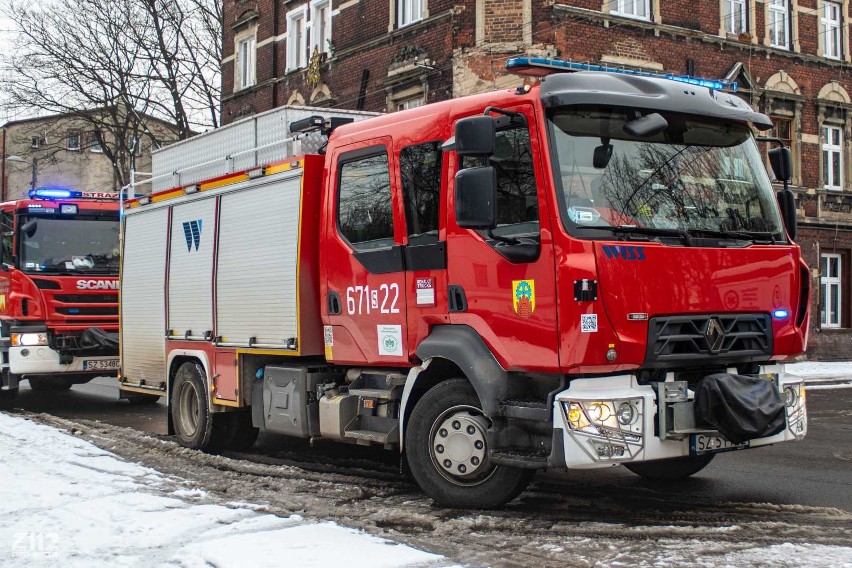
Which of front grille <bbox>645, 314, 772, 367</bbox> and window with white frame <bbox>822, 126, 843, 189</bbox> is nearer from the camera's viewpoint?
front grille <bbox>645, 314, 772, 367</bbox>

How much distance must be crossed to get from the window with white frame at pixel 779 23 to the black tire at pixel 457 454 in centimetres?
2093

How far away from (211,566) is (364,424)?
258 cm

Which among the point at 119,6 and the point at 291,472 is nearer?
the point at 291,472

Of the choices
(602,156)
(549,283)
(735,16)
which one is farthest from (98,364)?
(735,16)

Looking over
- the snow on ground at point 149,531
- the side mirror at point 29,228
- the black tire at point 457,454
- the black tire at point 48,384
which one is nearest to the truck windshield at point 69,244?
the side mirror at point 29,228

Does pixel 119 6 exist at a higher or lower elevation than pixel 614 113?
higher

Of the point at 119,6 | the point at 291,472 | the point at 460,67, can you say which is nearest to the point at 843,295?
the point at 460,67

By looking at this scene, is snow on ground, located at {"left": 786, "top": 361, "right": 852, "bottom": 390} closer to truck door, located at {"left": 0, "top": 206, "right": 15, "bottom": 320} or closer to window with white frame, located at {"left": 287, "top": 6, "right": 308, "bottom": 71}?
truck door, located at {"left": 0, "top": 206, "right": 15, "bottom": 320}

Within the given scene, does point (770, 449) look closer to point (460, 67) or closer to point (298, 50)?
point (460, 67)

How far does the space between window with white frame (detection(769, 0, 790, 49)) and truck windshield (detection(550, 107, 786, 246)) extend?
19.8 m

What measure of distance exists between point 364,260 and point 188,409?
359 centimetres

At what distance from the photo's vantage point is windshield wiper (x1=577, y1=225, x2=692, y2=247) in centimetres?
607

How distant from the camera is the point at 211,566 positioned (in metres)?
5.31

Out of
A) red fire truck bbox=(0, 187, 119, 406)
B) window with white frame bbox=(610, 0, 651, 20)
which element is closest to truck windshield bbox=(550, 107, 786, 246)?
red fire truck bbox=(0, 187, 119, 406)
